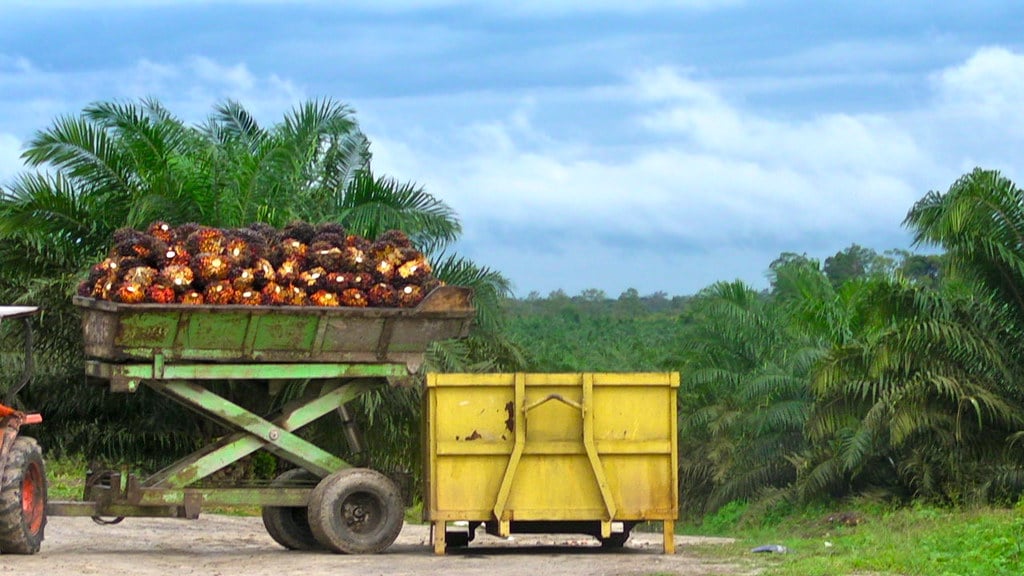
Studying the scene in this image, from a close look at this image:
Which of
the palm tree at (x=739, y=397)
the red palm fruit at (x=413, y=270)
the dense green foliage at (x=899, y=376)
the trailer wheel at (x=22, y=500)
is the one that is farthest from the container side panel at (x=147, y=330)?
the palm tree at (x=739, y=397)

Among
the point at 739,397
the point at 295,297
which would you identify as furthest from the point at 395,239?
the point at 739,397

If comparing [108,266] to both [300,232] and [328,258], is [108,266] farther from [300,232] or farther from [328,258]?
[328,258]

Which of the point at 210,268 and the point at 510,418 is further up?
the point at 210,268

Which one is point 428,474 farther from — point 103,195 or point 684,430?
point 684,430

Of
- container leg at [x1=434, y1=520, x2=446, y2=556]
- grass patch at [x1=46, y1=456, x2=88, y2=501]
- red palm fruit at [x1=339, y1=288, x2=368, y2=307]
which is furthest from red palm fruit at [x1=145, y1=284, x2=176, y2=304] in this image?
grass patch at [x1=46, y1=456, x2=88, y2=501]

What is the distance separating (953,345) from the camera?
59.8 ft

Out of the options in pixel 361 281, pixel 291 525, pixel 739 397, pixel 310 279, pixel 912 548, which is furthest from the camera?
pixel 739 397

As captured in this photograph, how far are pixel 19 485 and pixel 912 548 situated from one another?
23.9 feet

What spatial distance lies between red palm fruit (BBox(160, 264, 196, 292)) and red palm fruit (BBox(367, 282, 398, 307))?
1.63 metres

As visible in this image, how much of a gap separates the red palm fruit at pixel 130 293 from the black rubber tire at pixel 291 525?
97.7 inches

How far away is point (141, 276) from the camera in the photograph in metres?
12.9

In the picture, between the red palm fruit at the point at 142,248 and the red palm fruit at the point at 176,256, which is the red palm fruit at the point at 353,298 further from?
the red palm fruit at the point at 142,248

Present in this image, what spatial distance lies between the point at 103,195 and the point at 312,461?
7.32m

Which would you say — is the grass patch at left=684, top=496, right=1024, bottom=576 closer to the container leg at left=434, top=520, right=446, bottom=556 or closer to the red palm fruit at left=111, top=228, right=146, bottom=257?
the container leg at left=434, top=520, right=446, bottom=556
